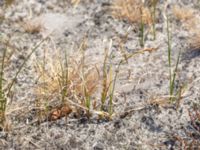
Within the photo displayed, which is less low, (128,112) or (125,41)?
(125,41)

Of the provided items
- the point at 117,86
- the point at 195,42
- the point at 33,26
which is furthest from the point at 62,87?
the point at 195,42

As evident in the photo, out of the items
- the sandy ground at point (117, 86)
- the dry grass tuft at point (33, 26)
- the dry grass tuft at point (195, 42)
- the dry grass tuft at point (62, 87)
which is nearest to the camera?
the sandy ground at point (117, 86)

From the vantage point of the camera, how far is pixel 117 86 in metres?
2.45

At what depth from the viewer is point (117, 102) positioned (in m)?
2.33

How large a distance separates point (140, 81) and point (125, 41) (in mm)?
439

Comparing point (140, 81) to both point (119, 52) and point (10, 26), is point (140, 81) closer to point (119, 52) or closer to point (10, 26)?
point (119, 52)

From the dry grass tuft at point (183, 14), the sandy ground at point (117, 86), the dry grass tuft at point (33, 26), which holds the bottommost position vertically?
the sandy ground at point (117, 86)

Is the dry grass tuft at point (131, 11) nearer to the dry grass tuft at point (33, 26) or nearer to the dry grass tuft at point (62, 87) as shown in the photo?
the dry grass tuft at point (33, 26)

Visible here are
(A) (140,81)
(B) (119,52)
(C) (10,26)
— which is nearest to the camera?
(A) (140,81)

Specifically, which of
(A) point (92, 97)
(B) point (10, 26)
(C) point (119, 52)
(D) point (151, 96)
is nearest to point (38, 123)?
(A) point (92, 97)

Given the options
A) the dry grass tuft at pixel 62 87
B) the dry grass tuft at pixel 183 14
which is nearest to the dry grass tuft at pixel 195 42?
the dry grass tuft at pixel 183 14

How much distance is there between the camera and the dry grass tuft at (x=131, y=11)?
9.75 feet

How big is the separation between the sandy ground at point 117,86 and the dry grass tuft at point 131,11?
0.05 m

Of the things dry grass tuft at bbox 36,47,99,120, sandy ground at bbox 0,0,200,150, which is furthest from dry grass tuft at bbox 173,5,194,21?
dry grass tuft at bbox 36,47,99,120
